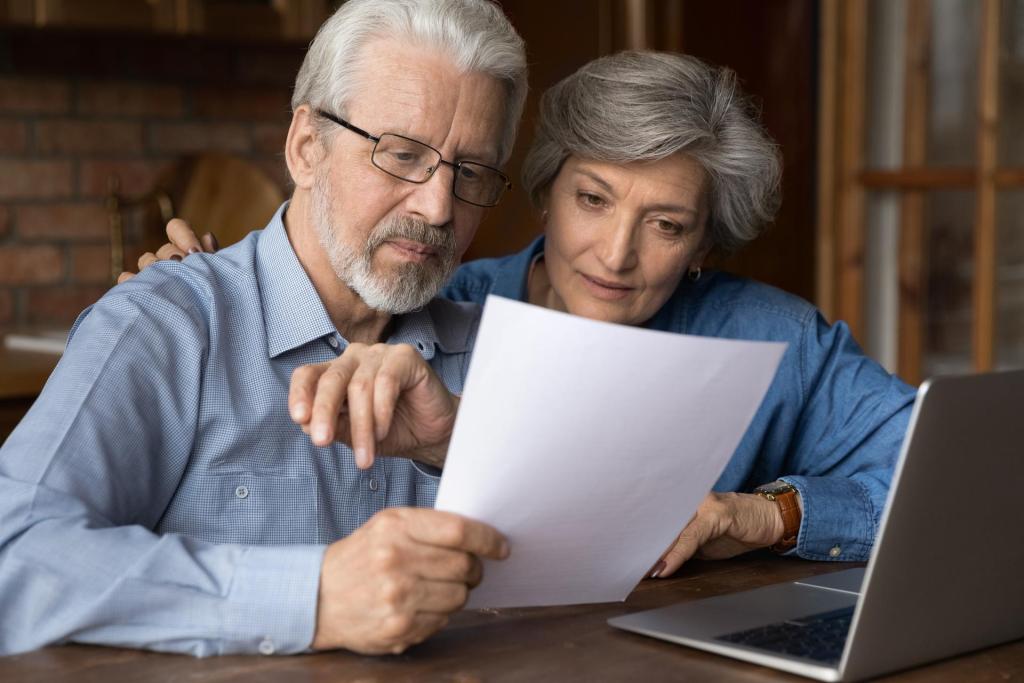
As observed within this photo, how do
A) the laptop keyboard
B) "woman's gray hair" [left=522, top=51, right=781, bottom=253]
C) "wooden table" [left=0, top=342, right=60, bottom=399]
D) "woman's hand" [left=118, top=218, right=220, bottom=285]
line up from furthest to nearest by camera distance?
"wooden table" [left=0, top=342, right=60, bottom=399]
"woman's gray hair" [left=522, top=51, right=781, bottom=253]
"woman's hand" [left=118, top=218, right=220, bottom=285]
the laptop keyboard

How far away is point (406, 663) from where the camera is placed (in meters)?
1.01

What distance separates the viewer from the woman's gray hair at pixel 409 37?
146cm

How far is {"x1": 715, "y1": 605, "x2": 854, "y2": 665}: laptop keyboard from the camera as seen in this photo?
3.35 ft

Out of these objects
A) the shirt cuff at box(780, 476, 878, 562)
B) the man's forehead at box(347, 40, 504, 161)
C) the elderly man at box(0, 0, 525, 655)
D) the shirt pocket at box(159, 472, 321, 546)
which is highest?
the man's forehead at box(347, 40, 504, 161)

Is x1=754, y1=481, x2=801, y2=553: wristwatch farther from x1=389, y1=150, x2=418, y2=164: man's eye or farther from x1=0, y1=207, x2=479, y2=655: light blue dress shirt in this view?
x1=389, y1=150, x2=418, y2=164: man's eye

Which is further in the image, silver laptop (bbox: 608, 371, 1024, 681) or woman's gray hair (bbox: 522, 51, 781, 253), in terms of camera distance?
woman's gray hair (bbox: 522, 51, 781, 253)

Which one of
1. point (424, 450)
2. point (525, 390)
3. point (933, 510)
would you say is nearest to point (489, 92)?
point (424, 450)

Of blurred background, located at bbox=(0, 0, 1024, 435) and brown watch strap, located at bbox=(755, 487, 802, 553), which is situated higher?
blurred background, located at bbox=(0, 0, 1024, 435)

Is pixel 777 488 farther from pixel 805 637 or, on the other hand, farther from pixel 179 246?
pixel 179 246

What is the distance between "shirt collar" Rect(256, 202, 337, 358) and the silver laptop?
0.51 m

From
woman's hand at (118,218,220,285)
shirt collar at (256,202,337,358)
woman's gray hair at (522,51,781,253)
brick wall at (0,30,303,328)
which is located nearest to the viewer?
shirt collar at (256,202,337,358)

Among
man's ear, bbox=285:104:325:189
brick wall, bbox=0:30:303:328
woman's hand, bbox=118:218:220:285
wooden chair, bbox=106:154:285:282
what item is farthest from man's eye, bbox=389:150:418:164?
brick wall, bbox=0:30:303:328

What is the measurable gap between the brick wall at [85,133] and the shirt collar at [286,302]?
1.97 metres

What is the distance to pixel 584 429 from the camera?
96cm
